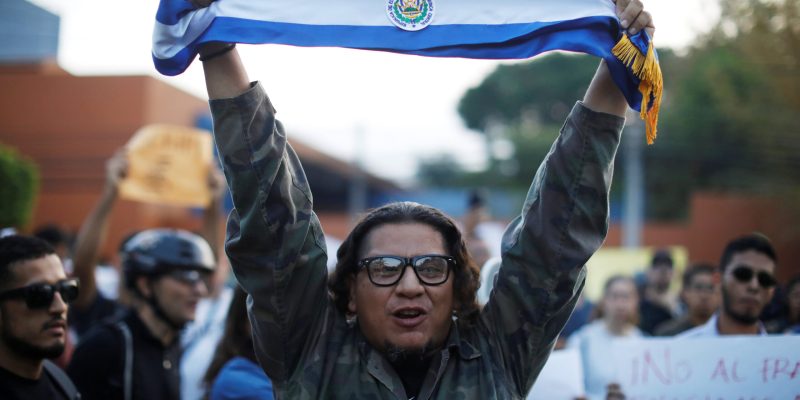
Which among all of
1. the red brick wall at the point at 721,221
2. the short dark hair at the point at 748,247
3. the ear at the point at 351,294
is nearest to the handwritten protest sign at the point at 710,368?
the short dark hair at the point at 748,247

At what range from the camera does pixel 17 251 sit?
12.0ft

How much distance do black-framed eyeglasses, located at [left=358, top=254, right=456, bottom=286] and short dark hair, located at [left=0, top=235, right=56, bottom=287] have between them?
5.58 ft

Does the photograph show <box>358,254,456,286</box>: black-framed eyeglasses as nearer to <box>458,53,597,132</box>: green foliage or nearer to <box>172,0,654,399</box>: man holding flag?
<box>172,0,654,399</box>: man holding flag

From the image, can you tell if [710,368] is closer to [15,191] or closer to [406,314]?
[406,314]

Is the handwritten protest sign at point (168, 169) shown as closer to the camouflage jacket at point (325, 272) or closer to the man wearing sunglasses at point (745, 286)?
the man wearing sunglasses at point (745, 286)

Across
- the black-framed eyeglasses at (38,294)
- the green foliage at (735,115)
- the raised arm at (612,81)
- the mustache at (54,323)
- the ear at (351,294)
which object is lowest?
the mustache at (54,323)

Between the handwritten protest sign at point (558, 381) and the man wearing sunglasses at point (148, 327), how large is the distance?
1.88m

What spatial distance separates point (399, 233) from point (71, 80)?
18.6 meters

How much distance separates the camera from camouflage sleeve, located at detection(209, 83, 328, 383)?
2.52 metres

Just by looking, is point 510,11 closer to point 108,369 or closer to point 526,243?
point 526,243

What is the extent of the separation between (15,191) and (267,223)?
1127 centimetres

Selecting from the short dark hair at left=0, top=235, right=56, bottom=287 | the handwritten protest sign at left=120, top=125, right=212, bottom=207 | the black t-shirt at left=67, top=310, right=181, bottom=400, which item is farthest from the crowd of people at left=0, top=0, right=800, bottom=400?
the handwritten protest sign at left=120, top=125, right=212, bottom=207

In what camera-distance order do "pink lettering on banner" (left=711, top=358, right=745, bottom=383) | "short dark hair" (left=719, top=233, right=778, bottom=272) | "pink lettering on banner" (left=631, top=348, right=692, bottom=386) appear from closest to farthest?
"pink lettering on banner" (left=711, top=358, right=745, bottom=383)
"pink lettering on banner" (left=631, top=348, right=692, bottom=386)
"short dark hair" (left=719, top=233, right=778, bottom=272)

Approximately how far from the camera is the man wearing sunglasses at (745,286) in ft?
15.8
